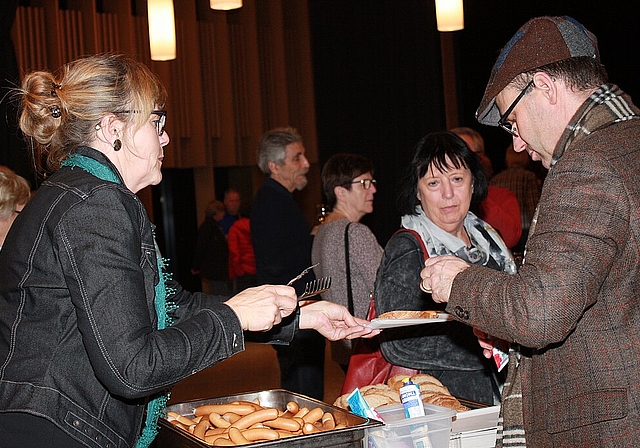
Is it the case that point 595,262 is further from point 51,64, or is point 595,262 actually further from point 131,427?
point 51,64

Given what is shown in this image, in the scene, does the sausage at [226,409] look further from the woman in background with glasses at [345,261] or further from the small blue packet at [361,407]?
the woman in background with glasses at [345,261]

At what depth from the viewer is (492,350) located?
223 cm

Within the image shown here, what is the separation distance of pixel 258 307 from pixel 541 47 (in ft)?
2.71

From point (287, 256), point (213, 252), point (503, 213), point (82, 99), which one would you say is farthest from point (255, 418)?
point (213, 252)

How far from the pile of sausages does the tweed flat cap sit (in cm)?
93

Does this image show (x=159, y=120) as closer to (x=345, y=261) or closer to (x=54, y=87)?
(x=54, y=87)

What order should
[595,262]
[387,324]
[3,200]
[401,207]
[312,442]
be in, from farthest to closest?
[3,200] → [401,207] → [387,324] → [312,442] → [595,262]

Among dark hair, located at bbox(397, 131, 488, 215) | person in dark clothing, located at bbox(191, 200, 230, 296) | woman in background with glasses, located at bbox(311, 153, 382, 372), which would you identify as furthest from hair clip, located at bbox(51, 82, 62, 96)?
person in dark clothing, located at bbox(191, 200, 230, 296)

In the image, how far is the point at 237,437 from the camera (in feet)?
6.37

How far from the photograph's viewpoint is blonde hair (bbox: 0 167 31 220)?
129 inches

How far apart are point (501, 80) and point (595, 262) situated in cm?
46

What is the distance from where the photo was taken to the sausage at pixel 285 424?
202 centimetres

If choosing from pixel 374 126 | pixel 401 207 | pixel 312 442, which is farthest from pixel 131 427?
pixel 374 126

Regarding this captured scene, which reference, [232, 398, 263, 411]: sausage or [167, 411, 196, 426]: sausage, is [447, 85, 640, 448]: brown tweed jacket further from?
[167, 411, 196, 426]: sausage
